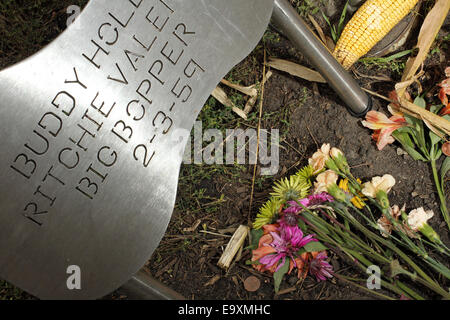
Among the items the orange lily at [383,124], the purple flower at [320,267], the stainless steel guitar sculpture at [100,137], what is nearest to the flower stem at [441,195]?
the orange lily at [383,124]

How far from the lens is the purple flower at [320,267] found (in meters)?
1.15

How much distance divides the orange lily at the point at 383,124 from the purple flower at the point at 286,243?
1.27ft

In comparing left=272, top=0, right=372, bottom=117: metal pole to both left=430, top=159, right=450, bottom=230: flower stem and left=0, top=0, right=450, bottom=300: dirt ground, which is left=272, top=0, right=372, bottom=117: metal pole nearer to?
left=0, top=0, right=450, bottom=300: dirt ground

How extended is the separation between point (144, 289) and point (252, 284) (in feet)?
1.16

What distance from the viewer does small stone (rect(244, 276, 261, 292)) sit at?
126cm

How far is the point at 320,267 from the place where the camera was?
1.15 meters

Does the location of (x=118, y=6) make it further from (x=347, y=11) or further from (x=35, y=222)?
(x=347, y=11)

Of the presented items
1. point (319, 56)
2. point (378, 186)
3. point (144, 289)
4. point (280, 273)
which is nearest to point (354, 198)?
point (378, 186)

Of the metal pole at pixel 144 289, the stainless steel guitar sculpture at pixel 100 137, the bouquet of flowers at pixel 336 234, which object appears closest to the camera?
the stainless steel guitar sculpture at pixel 100 137

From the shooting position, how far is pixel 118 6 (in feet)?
3.00

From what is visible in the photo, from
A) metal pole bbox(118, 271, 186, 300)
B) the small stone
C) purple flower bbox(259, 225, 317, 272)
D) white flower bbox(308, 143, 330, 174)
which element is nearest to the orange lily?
white flower bbox(308, 143, 330, 174)

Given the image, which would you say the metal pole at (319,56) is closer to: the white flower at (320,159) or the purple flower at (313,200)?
the white flower at (320,159)

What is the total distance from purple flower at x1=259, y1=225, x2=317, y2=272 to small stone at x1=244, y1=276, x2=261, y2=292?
0.36 feet

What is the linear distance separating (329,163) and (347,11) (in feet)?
1.88
